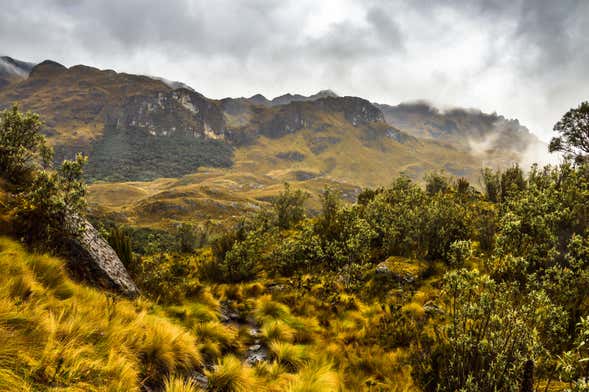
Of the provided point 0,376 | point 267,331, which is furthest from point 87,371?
point 267,331

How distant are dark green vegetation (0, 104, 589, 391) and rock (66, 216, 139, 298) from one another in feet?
1.14

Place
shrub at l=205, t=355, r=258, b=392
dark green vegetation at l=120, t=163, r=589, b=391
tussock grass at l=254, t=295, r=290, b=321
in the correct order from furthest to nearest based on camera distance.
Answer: tussock grass at l=254, t=295, r=290, b=321, dark green vegetation at l=120, t=163, r=589, b=391, shrub at l=205, t=355, r=258, b=392

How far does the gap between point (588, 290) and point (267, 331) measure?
686 cm

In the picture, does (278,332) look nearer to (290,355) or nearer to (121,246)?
(290,355)

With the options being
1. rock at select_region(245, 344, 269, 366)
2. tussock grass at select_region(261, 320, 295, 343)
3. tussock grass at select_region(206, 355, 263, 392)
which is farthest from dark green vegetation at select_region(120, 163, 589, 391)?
tussock grass at select_region(206, 355, 263, 392)

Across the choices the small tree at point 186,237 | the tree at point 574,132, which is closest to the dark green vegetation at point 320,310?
the small tree at point 186,237

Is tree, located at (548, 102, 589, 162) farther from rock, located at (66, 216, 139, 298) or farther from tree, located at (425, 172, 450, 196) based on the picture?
rock, located at (66, 216, 139, 298)

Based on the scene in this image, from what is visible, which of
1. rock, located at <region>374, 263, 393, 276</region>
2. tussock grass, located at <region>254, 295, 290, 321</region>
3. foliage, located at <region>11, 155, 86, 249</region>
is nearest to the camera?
foliage, located at <region>11, 155, 86, 249</region>

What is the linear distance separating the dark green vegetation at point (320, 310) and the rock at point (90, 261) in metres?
0.35

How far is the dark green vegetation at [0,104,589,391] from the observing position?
402 cm

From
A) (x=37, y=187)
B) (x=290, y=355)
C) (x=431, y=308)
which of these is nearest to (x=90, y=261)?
(x=37, y=187)

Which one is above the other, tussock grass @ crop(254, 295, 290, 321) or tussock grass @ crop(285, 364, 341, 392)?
tussock grass @ crop(285, 364, 341, 392)

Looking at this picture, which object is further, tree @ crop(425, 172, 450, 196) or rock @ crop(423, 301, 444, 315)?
tree @ crop(425, 172, 450, 196)

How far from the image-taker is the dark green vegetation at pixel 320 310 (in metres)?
4.02
